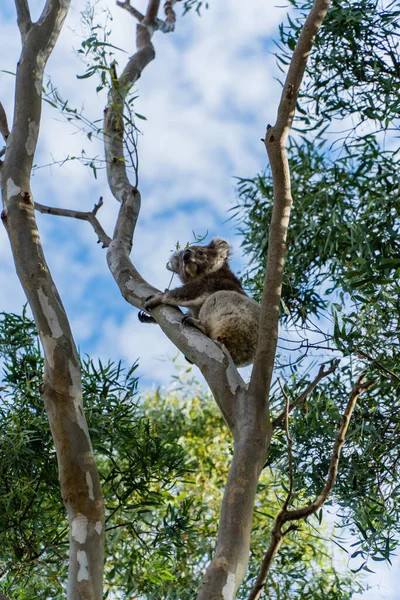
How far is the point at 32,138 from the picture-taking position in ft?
9.25

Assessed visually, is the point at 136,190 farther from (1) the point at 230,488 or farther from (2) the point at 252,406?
(1) the point at 230,488

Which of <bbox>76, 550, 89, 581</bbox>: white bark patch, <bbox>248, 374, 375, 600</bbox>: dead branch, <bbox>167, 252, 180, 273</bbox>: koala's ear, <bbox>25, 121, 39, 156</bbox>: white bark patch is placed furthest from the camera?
<bbox>167, 252, 180, 273</bbox>: koala's ear

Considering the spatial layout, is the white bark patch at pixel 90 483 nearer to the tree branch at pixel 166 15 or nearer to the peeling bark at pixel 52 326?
the peeling bark at pixel 52 326

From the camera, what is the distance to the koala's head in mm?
3879

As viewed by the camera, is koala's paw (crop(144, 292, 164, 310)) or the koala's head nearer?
koala's paw (crop(144, 292, 164, 310))

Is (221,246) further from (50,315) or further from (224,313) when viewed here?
(50,315)

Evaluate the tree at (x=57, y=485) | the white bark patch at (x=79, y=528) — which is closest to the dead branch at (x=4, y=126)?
the tree at (x=57, y=485)

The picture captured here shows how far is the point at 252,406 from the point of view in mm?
1959

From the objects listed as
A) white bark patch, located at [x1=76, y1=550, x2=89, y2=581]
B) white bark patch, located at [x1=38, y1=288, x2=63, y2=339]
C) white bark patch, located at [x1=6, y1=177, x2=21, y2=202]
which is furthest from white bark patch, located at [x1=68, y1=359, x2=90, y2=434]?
white bark patch, located at [x1=6, y1=177, x2=21, y2=202]

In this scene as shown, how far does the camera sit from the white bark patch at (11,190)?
8.75ft

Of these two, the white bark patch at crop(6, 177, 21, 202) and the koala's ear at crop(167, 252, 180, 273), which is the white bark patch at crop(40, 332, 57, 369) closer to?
the white bark patch at crop(6, 177, 21, 202)

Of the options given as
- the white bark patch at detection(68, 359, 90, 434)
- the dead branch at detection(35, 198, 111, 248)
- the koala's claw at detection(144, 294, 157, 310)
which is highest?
the dead branch at detection(35, 198, 111, 248)

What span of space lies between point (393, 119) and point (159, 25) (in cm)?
191

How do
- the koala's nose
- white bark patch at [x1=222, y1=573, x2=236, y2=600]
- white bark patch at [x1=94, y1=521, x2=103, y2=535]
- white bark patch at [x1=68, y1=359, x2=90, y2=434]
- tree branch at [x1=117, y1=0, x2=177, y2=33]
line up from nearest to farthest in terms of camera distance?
white bark patch at [x1=222, y1=573, x2=236, y2=600] → white bark patch at [x1=94, y1=521, x2=103, y2=535] → white bark patch at [x1=68, y1=359, x2=90, y2=434] → the koala's nose → tree branch at [x1=117, y1=0, x2=177, y2=33]
